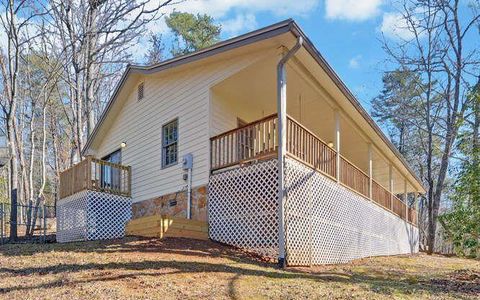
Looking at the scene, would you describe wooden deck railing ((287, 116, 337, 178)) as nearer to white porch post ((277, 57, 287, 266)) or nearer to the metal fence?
white porch post ((277, 57, 287, 266))

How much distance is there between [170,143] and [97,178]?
2730 millimetres

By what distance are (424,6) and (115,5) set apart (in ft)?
47.4

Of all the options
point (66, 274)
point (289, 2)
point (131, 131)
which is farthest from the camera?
point (289, 2)

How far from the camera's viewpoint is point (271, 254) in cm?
855

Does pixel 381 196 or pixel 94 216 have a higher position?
pixel 381 196

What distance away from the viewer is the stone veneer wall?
10.2 m

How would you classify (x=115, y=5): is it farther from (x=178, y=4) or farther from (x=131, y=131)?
(x=131, y=131)

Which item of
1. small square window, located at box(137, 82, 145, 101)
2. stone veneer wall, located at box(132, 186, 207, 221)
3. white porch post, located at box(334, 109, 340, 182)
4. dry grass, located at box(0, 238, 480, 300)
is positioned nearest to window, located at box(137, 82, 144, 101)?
small square window, located at box(137, 82, 145, 101)

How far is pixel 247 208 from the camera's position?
911 cm

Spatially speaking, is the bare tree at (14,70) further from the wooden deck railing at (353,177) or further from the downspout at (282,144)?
the wooden deck railing at (353,177)

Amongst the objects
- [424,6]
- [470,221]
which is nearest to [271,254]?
[470,221]

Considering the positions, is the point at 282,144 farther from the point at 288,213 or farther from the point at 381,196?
the point at 381,196

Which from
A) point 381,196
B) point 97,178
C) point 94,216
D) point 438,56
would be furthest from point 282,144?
point 438,56

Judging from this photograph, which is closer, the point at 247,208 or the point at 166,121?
the point at 247,208
